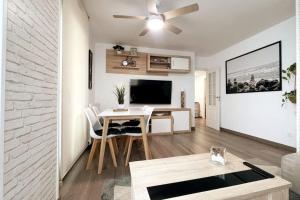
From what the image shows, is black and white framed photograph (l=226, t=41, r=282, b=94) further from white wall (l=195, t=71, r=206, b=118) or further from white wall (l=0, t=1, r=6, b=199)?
white wall (l=0, t=1, r=6, b=199)

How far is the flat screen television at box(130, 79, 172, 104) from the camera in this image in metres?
4.21

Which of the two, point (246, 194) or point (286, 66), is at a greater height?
point (286, 66)

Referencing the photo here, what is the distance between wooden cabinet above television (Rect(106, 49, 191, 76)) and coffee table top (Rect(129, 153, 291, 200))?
3362 mm

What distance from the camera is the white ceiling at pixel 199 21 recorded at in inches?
93.6

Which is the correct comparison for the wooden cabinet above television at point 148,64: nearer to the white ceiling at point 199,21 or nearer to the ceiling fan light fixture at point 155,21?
the white ceiling at point 199,21

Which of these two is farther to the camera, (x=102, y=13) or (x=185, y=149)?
(x=185, y=149)

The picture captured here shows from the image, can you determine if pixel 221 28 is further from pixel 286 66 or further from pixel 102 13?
pixel 102 13

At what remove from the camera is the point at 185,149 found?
2.89 m

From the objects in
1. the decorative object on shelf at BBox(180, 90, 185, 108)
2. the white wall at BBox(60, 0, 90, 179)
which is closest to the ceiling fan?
the white wall at BBox(60, 0, 90, 179)

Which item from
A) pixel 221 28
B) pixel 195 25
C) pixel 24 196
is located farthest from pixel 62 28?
pixel 221 28

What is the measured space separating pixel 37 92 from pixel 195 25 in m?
3.09

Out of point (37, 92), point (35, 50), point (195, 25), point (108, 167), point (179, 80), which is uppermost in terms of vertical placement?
point (195, 25)

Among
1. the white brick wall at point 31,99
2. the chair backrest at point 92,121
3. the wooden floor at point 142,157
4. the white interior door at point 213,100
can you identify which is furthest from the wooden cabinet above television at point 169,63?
the white brick wall at point 31,99

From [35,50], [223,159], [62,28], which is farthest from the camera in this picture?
[62,28]
